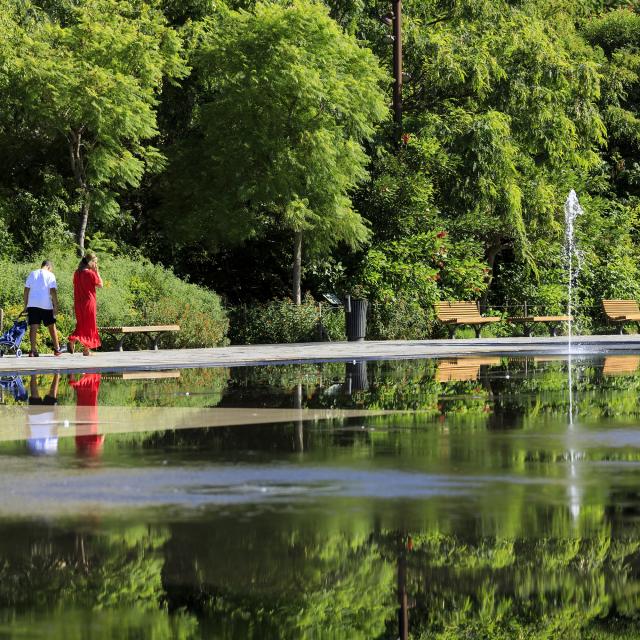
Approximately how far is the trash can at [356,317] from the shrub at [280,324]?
666 millimetres

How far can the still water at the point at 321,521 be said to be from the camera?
6.63 m

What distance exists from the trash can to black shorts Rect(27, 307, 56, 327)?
10.7m

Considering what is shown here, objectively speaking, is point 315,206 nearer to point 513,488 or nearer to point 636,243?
point 636,243

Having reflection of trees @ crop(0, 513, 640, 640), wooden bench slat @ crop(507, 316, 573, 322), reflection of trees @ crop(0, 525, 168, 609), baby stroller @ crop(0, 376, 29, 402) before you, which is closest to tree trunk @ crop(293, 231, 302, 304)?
wooden bench slat @ crop(507, 316, 573, 322)

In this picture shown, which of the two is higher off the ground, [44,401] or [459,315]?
[459,315]

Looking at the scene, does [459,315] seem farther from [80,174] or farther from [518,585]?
[518,585]

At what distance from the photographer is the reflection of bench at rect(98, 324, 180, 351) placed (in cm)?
3198

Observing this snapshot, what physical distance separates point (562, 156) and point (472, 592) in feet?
126

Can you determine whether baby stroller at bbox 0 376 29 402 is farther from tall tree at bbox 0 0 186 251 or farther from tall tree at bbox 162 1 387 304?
tall tree at bbox 162 1 387 304

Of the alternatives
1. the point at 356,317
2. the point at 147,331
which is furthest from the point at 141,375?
the point at 356,317

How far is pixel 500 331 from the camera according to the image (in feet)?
140

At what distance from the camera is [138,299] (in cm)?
3412

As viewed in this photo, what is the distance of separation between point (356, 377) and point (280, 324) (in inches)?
551

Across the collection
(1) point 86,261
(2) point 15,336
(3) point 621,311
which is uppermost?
(1) point 86,261
